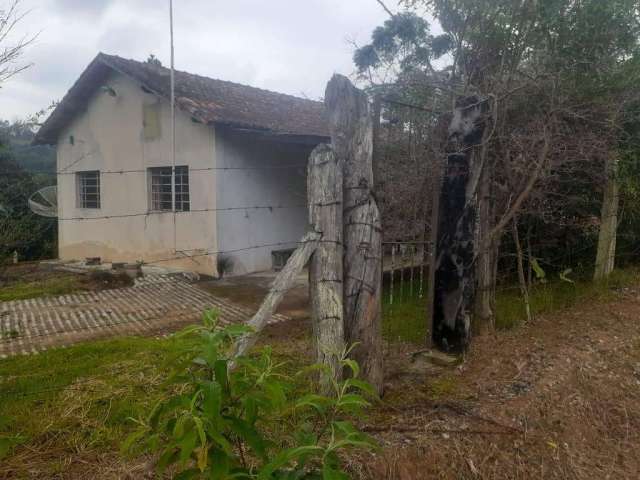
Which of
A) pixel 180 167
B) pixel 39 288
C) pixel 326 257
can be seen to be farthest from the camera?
pixel 180 167

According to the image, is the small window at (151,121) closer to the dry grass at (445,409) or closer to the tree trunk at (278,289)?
the dry grass at (445,409)

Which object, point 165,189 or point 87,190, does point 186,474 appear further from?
point 87,190

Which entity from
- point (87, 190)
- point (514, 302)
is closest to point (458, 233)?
point (514, 302)

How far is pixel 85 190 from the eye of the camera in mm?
12883

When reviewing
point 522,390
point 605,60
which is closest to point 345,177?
point 522,390

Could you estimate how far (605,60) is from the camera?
19.3 feet

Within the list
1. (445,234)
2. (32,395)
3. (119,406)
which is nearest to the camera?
(119,406)

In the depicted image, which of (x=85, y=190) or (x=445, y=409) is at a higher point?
(x=85, y=190)

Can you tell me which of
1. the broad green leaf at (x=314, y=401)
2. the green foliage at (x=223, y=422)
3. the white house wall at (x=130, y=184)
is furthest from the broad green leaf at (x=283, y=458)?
the white house wall at (x=130, y=184)

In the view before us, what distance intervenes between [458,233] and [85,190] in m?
10.9

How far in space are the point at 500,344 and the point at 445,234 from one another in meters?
1.27

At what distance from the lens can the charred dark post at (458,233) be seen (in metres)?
4.34

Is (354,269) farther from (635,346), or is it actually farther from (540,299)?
(540,299)

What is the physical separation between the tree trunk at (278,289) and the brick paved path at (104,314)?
2613 millimetres
